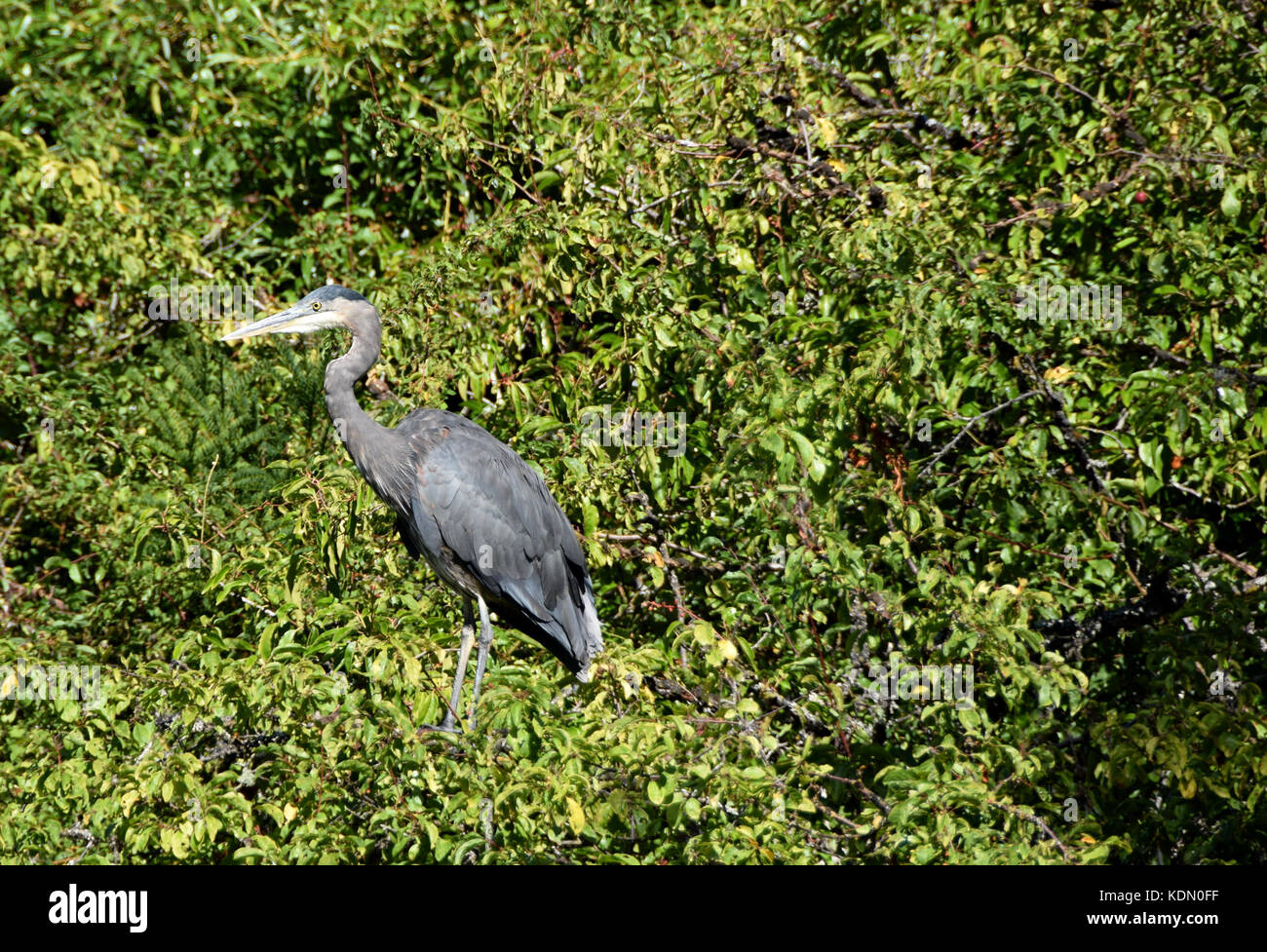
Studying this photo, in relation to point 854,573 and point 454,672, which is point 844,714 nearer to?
point 854,573

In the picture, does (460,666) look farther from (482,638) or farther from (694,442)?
(694,442)

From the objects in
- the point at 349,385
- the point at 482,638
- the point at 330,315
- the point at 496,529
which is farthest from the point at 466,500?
the point at 330,315

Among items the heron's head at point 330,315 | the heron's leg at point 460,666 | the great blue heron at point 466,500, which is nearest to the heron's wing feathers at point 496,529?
the great blue heron at point 466,500

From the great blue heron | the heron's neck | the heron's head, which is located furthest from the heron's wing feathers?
the heron's head

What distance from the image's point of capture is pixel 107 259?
21.4 feet

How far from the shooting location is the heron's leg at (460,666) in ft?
16.0

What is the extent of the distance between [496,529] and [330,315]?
1108 mm

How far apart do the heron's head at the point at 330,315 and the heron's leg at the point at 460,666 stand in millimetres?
1244

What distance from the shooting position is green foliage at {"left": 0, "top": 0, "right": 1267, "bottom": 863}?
413cm

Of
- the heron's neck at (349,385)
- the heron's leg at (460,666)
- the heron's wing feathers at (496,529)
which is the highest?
the heron's neck at (349,385)

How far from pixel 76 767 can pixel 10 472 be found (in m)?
2.50

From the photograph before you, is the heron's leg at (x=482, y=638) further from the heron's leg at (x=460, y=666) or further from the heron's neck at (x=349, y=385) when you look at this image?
the heron's neck at (x=349, y=385)

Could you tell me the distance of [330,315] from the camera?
546 centimetres
